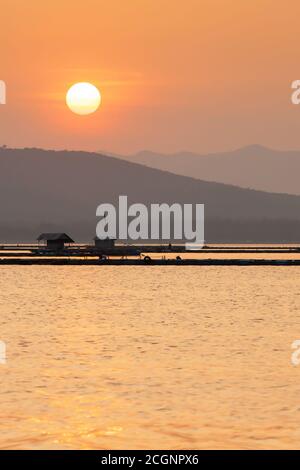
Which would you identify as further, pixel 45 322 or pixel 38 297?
pixel 38 297

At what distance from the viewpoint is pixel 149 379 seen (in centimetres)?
3672

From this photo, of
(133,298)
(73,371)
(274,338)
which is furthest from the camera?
(133,298)

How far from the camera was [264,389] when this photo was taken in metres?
34.4

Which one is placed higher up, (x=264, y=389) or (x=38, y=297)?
(x=38, y=297)

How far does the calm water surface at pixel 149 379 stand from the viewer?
27.0 meters

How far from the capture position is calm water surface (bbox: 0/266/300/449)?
27.0 m

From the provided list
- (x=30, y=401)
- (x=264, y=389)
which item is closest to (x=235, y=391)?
(x=264, y=389)

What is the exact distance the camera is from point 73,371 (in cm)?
3878

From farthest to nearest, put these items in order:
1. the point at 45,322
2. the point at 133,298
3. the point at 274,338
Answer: the point at 133,298
the point at 45,322
the point at 274,338
